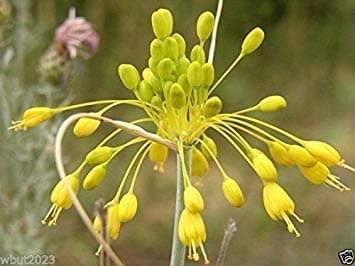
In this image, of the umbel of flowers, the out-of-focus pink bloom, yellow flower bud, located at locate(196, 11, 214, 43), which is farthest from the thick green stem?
the out-of-focus pink bloom

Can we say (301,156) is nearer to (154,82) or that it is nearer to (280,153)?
(280,153)

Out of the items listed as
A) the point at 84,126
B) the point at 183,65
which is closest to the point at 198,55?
the point at 183,65

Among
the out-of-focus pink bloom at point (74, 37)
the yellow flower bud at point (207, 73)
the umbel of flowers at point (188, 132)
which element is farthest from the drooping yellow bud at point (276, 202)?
the out-of-focus pink bloom at point (74, 37)

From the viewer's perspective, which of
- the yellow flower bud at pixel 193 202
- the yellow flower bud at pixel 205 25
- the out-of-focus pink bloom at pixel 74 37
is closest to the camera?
the yellow flower bud at pixel 193 202

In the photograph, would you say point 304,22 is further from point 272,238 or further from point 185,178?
point 185,178

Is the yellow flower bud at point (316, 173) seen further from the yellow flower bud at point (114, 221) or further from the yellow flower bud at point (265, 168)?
the yellow flower bud at point (114, 221)

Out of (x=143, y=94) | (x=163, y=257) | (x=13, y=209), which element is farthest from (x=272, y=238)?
(x=143, y=94)

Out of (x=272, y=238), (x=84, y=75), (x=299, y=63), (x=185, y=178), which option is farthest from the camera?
(x=299, y=63)
